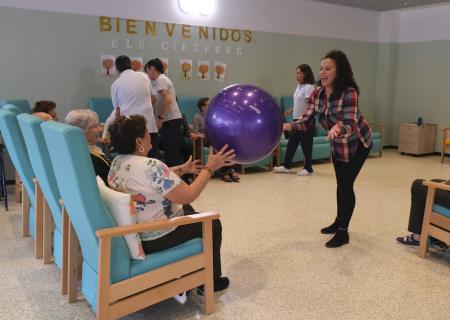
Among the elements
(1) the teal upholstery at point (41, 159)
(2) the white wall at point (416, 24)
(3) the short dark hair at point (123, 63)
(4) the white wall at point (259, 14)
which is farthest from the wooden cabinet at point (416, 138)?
(1) the teal upholstery at point (41, 159)

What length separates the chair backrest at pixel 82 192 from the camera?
5.84 feet

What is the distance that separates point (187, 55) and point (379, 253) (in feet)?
13.5

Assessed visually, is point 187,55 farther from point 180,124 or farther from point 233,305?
point 233,305

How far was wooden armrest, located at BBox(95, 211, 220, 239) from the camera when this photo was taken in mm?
1862

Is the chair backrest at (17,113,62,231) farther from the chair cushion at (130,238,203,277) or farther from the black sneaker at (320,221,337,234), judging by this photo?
the black sneaker at (320,221,337,234)

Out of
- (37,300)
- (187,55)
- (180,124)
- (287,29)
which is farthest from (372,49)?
(37,300)

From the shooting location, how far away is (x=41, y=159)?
2.31 meters

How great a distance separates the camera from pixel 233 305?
242 cm

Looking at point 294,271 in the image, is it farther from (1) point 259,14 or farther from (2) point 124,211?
(1) point 259,14

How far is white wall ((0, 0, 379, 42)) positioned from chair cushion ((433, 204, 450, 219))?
4393 mm

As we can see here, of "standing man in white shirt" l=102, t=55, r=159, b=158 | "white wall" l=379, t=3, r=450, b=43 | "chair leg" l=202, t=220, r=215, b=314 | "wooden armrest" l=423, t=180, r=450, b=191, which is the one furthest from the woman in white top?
"chair leg" l=202, t=220, r=215, b=314

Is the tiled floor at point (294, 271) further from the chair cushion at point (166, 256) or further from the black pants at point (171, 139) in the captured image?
the black pants at point (171, 139)

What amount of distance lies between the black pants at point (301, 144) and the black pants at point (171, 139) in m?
1.79

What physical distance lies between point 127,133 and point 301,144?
4.31 meters
